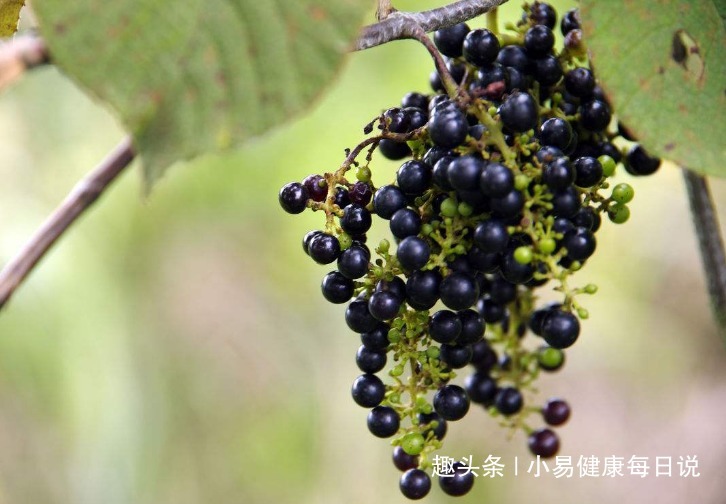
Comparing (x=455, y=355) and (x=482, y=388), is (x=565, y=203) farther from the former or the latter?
(x=482, y=388)

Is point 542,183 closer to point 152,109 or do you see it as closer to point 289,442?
point 152,109

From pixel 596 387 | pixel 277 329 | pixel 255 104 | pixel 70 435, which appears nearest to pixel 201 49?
pixel 255 104

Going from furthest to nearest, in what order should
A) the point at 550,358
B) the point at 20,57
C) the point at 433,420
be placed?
the point at 550,358 < the point at 433,420 < the point at 20,57

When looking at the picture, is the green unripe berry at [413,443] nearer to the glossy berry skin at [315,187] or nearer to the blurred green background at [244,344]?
the glossy berry skin at [315,187]

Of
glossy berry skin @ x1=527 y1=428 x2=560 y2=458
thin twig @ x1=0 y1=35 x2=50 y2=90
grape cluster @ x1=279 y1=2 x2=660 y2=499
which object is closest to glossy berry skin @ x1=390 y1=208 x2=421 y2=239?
grape cluster @ x1=279 y1=2 x2=660 y2=499

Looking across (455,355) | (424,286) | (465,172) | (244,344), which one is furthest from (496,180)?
(244,344)

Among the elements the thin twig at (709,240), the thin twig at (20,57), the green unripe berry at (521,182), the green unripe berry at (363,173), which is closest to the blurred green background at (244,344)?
the thin twig at (709,240)

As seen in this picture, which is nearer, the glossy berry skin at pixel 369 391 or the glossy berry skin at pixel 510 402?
the glossy berry skin at pixel 369 391
